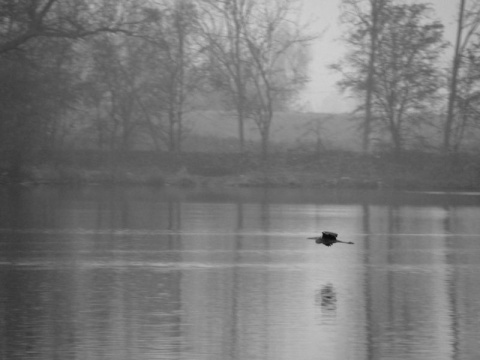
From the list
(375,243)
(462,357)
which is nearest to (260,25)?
(375,243)

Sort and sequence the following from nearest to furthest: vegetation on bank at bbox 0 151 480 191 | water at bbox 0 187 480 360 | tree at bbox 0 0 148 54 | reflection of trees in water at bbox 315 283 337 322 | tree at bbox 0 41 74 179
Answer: water at bbox 0 187 480 360 → reflection of trees in water at bbox 315 283 337 322 → tree at bbox 0 0 148 54 → tree at bbox 0 41 74 179 → vegetation on bank at bbox 0 151 480 191

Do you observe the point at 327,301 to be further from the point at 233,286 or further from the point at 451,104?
the point at 451,104

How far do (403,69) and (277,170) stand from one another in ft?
29.6

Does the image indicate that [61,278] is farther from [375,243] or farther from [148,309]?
[375,243]

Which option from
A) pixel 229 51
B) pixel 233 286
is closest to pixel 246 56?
pixel 229 51

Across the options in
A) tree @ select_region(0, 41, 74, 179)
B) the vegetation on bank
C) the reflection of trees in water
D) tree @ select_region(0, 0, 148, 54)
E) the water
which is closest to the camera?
the water

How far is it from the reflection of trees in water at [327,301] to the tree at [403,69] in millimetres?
38542

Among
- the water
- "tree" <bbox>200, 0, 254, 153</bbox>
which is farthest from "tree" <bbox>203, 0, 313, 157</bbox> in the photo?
the water

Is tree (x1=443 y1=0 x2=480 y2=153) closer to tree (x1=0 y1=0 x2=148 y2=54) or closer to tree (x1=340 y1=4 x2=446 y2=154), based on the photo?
tree (x1=340 y1=4 x2=446 y2=154)

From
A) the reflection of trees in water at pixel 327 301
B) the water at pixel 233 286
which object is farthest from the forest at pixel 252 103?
the reflection of trees in water at pixel 327 301

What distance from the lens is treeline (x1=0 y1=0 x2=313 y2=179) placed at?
39.1m

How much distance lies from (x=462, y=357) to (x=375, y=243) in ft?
38.8

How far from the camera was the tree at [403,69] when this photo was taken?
52.0 m

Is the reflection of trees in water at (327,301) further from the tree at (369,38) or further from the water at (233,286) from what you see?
the tree at (369,38)
